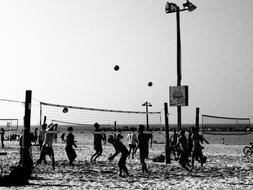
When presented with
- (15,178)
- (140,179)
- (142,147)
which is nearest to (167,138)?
(142,147)

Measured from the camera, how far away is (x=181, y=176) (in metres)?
A: 10.4

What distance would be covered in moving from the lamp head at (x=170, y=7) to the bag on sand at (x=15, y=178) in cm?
903

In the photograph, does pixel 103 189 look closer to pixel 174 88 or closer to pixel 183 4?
pixel 174 88

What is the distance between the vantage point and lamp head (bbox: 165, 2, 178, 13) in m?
14.4

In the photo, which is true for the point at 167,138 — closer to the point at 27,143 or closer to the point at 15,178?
the point at 27,143

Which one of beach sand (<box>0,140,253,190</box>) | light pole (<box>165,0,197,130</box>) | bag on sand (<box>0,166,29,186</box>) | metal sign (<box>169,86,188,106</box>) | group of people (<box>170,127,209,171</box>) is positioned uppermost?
light pole (<box>165,0,197,130</box>)

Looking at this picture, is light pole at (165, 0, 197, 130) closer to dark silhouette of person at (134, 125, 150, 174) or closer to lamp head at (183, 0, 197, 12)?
lamp head at (183, 0, 197, 12)

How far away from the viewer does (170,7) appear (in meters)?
14.5

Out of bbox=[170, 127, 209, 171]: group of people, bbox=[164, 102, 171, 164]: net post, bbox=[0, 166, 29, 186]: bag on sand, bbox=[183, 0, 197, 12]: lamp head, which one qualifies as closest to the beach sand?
bbox=[0, 166, 29, 186]: bag on sand

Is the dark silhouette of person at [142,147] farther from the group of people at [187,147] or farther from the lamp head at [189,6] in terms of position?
the lamp head at [189,6]

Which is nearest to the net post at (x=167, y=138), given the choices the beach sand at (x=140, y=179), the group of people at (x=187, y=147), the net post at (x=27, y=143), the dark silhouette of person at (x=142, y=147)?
the group of people at (x=187, y=147)

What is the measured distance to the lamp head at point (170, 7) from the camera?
14398 millimetres

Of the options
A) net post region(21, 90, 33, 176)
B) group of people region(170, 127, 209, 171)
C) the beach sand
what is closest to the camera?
the beach sand

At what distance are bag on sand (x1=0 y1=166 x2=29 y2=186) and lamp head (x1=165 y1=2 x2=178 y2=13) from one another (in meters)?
9.03
